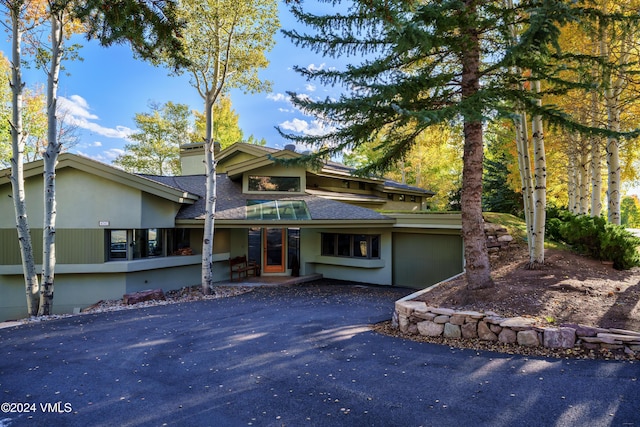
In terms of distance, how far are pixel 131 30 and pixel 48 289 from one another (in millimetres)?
6960

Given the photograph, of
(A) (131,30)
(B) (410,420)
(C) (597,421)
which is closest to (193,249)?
(A) (131,30)

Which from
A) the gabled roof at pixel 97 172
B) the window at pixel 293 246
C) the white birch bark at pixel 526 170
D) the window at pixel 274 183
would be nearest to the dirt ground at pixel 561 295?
the white birch bark at pixel 526 170

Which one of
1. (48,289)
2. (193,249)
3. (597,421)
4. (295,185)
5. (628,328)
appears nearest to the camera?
(597,421)

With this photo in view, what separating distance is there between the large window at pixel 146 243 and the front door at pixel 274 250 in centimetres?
314

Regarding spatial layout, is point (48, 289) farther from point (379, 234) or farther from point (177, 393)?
point (379, 234)

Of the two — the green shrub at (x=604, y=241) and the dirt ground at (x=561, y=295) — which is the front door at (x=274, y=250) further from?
the green shrub at (x=604, y=241)

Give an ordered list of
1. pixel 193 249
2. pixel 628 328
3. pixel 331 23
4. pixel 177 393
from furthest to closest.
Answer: pixel 193 249
pixel 331 23
pixel 628 328
pixel 177 393

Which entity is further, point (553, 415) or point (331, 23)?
point (331, 23)

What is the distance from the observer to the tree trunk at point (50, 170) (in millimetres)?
8258

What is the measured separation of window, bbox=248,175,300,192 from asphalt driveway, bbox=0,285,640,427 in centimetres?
813

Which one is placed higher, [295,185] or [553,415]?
[295,185]

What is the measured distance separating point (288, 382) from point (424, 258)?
9419mm

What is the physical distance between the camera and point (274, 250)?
559 inches

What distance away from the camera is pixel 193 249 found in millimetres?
12625
